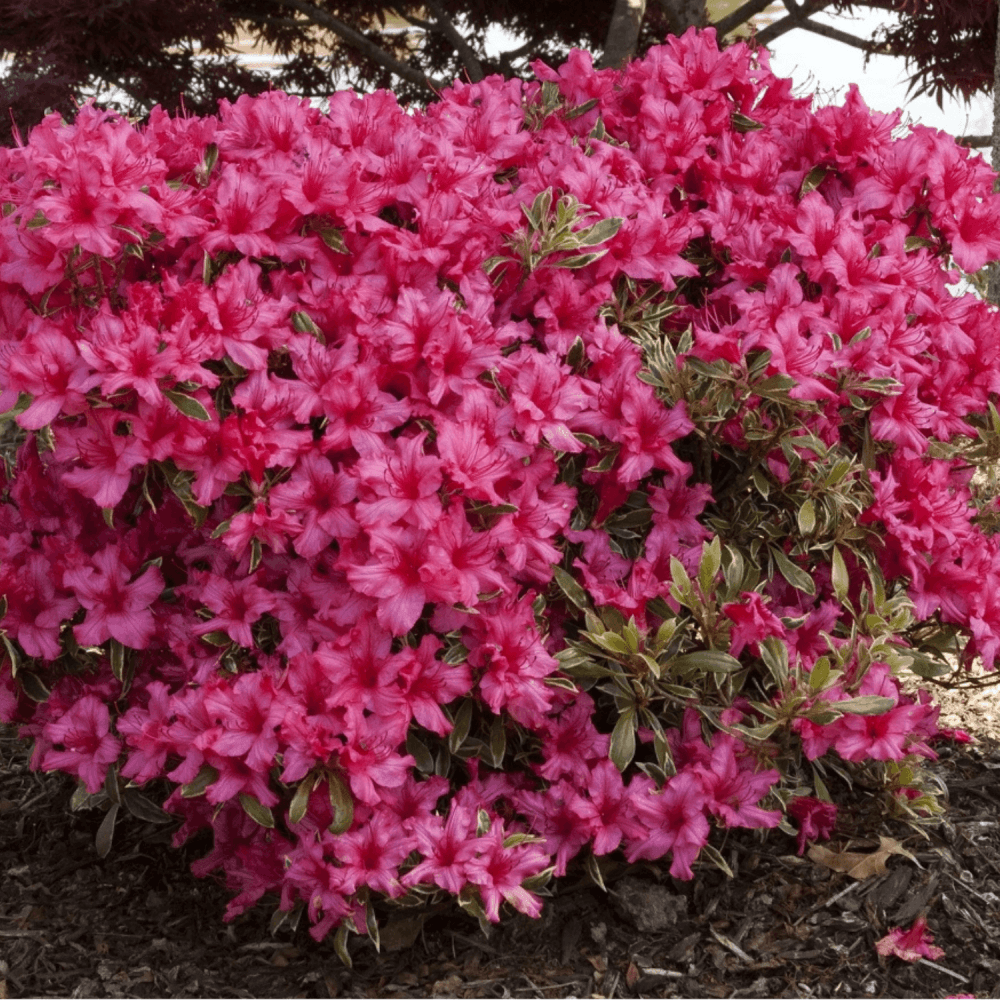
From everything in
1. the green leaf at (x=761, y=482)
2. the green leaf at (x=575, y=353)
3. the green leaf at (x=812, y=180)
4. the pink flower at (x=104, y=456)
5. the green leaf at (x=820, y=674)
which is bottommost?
the green leaf at (x=820, y=674)

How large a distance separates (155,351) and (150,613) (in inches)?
21.0

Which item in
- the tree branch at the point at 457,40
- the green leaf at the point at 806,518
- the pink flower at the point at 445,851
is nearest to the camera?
the pink flower at the point at 445,851

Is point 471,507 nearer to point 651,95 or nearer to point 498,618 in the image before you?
point 498,618

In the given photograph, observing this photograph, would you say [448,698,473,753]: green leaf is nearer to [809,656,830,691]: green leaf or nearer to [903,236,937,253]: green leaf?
[809,656,830,691]: green leaf

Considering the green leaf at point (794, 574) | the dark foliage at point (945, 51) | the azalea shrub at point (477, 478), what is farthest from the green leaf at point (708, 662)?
the dark foliage at point (945, 51)

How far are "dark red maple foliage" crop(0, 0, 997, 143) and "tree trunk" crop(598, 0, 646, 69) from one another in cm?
20

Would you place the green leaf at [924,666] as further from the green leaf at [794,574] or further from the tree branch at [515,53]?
the tree branch at [515,53]

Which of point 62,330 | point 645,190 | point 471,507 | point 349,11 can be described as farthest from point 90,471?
point 349,11

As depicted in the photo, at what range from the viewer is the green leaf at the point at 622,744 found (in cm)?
224

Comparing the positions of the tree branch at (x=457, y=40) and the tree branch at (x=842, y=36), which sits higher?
the tree branch at (x=457, y=40)

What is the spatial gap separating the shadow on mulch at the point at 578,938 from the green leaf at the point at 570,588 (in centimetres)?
63

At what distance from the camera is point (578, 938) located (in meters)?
2.50

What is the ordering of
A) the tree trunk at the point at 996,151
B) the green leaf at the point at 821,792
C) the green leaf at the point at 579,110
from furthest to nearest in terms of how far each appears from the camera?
the tree trunk at the point at 996,151
the green leaf at the point at 579,110
the green leaf at the point at 821,792

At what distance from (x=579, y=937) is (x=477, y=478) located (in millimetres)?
1045
